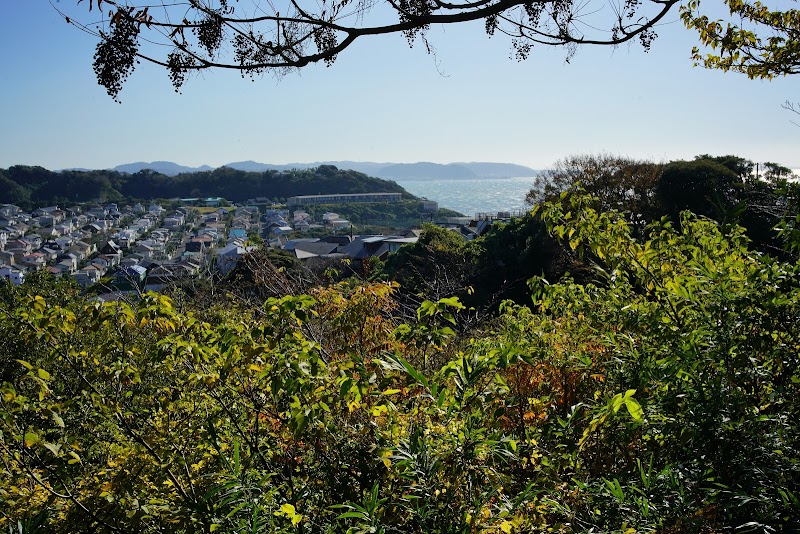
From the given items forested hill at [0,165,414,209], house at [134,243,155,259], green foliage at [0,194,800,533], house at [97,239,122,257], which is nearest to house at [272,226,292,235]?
house at [134,243,155,259]

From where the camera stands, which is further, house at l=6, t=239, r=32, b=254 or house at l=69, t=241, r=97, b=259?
house at l=6, t=239, r=32, b=254

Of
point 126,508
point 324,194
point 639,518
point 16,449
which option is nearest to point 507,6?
point 639,518

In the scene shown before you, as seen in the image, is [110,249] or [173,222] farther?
[173,222]

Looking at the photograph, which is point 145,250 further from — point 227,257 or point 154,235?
point 227,257

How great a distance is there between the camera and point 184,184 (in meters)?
110

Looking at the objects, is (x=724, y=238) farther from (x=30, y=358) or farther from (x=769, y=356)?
(x=30, y=358)

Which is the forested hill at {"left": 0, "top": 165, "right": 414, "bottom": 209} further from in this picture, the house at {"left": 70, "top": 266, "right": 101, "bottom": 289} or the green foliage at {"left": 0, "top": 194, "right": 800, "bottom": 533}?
the green foliage at {"left": 0, "top": 194, "right": 800, "bottom": 533}

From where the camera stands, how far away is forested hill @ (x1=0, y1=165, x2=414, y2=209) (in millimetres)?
99625

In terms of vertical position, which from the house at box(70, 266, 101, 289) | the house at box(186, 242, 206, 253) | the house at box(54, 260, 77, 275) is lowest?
the house at box(70, 266, 101, 289)

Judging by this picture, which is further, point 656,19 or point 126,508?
point 656,19

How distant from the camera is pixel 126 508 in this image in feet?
7.47

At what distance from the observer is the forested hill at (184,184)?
99.6 metres

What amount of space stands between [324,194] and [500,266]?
3496 inches

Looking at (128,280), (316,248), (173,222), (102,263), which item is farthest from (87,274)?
(128,280)
